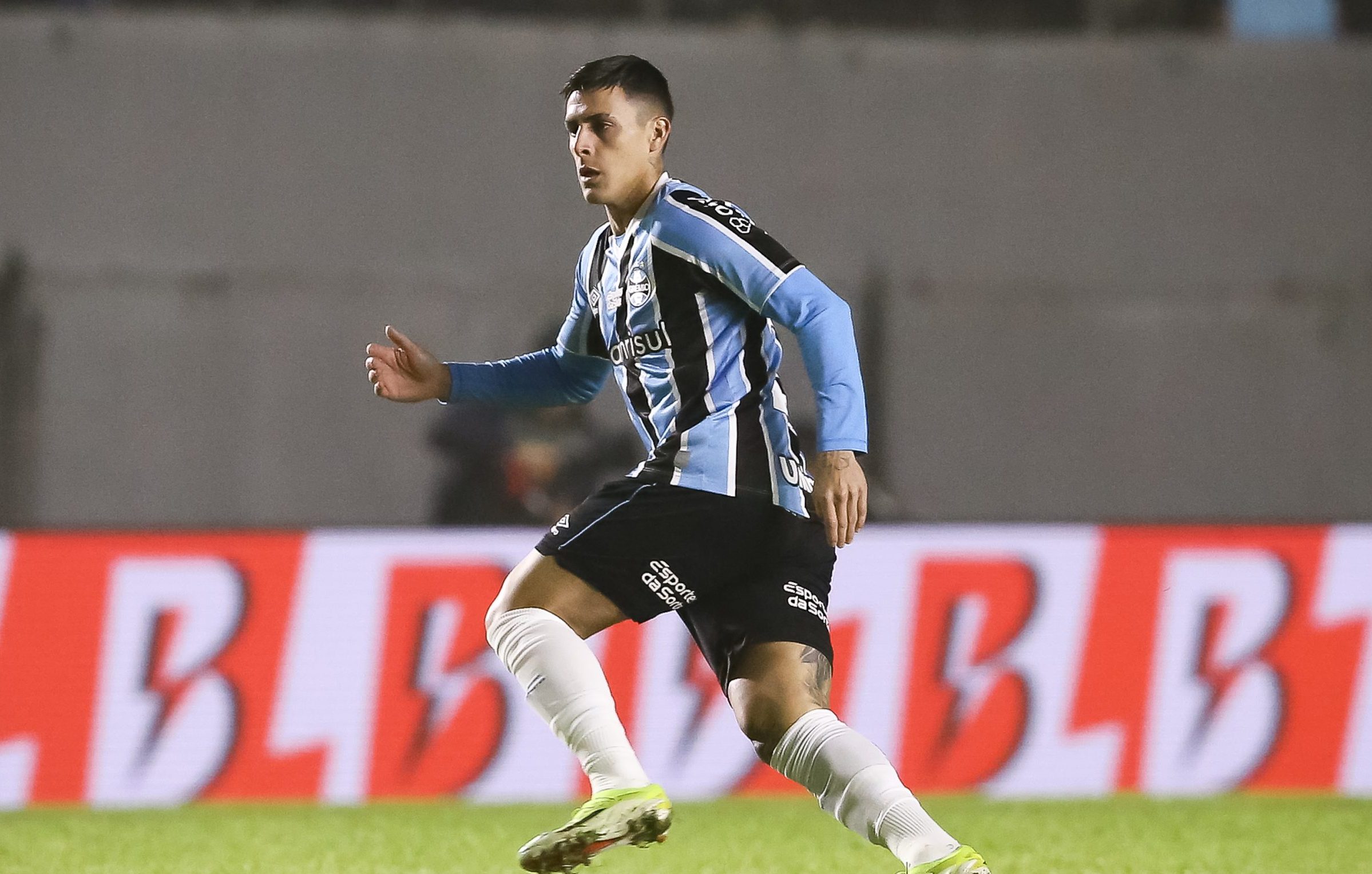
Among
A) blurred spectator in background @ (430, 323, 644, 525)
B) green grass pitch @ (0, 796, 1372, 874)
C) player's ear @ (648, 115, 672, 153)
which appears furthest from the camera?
blurred spectator in background @ (430, 323, 644, 525)

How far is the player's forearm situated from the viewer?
2.81m

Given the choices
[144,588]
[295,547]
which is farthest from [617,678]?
[144,588]

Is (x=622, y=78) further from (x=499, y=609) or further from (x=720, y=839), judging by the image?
(x=720, y=839)

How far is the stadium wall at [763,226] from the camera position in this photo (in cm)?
917

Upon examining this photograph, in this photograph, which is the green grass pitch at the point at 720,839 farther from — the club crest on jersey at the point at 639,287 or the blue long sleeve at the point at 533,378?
the club crest on jersey at the point at 639,287

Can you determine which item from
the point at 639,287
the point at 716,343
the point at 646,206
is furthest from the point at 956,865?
the point at 646,206

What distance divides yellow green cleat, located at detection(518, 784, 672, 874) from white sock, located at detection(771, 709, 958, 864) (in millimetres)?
308

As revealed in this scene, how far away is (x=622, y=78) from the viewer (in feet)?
9.75

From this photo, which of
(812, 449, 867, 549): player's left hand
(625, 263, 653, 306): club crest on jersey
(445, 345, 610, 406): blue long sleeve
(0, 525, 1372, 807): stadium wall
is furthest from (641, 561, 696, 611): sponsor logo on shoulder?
(0, 525, 1372, 807): stadium wall

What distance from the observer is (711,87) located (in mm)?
9672

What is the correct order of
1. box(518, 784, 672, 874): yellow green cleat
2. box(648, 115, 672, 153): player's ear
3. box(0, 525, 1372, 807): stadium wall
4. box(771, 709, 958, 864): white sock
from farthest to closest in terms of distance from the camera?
box(0, 525, 1372, 807): stadium wall, box(648, 115, 672, 153): player's ear, box(771, 709, 958, 864): white sock, box(518, 784, 672, 874): yellow green cleat

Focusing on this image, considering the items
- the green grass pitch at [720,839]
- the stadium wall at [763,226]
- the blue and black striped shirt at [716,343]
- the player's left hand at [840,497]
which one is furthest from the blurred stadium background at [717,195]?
the player's left hand at [840,497]

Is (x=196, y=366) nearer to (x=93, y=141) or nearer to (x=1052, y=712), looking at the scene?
(x=93, y=141)

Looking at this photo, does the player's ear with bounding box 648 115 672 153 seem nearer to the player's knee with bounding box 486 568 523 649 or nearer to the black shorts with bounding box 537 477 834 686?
the black shorts with bounding box 537 477 834 686
